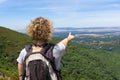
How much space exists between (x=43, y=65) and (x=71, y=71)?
18842cm

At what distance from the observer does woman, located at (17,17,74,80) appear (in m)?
9.08

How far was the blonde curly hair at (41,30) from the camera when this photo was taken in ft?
29.8

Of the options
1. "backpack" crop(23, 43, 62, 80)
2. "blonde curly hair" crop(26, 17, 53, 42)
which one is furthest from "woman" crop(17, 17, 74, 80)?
"backpack" crop(23, 43, 62, 80)

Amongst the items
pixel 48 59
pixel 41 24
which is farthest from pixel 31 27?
pixel 48 59

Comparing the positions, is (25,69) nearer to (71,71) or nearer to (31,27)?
(31,27)

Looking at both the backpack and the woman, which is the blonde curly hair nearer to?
the woman

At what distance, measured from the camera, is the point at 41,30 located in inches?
359

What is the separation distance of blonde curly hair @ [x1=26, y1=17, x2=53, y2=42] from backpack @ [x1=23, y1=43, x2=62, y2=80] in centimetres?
24

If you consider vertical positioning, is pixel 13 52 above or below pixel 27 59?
below

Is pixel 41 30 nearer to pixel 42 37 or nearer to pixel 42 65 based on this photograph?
pixel 42 37

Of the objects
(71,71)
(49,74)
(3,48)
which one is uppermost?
(49,74)

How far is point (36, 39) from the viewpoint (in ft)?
30.0

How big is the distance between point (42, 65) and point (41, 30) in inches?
33.8

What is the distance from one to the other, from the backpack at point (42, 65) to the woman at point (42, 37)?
0.10 metres
